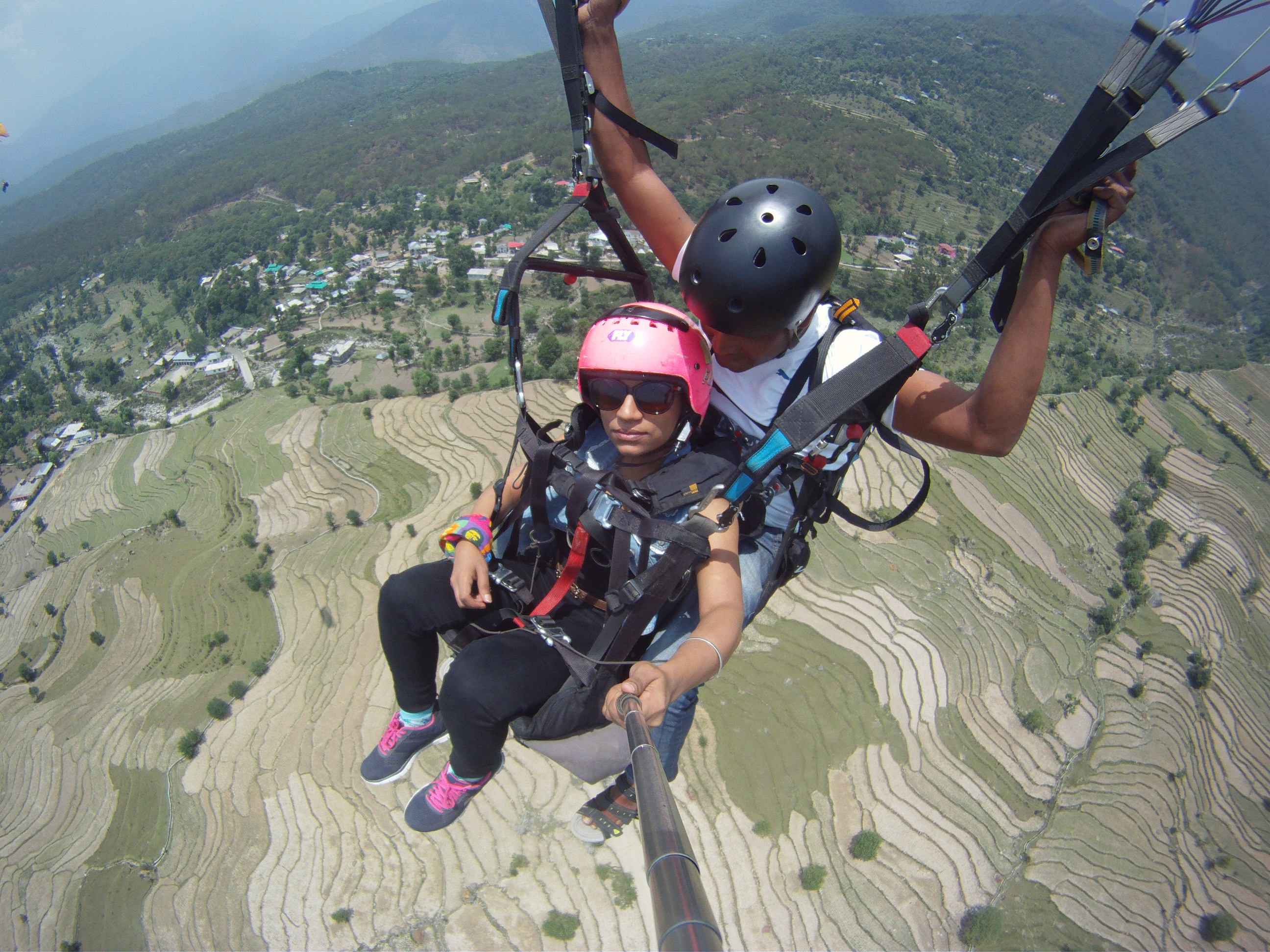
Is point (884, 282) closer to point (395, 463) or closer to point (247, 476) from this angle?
point (395, 463)

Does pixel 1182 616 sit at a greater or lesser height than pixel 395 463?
lesser

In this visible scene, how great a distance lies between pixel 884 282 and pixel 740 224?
173 feet

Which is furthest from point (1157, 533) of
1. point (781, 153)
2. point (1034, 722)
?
point (781, 153)

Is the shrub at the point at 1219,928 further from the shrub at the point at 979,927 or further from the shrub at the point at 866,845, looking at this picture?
the shrub at the point at 866,845

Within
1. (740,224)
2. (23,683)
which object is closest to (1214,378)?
(740,224)

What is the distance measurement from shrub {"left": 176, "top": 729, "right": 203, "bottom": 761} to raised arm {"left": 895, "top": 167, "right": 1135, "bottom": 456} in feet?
50.2

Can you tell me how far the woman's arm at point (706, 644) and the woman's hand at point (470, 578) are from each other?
0.88m

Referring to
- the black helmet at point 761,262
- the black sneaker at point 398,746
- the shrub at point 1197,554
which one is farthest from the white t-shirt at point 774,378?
the shrub at point 1197,554

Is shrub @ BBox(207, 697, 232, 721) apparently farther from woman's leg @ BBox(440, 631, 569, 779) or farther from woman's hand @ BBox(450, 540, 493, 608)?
woman's hand @ BBox(450, 540, 493, 608)

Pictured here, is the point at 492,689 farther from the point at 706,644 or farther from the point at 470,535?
the point at 706,644

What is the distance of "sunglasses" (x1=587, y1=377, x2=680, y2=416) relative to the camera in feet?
8.18

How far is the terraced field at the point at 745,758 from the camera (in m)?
9.66

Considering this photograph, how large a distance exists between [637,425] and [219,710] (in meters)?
14.5

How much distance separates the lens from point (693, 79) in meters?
98.3
